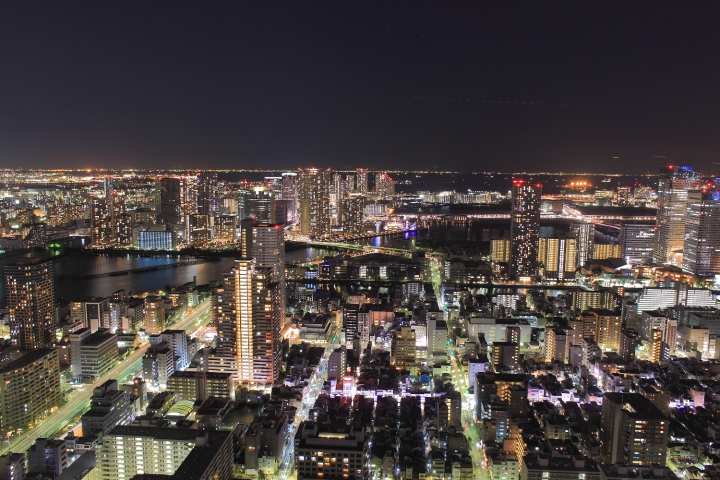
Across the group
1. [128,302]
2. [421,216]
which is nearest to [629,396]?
[128,302]

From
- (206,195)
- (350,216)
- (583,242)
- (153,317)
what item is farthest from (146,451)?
(206,195)

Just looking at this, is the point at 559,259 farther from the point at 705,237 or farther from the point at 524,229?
A: the point at 705,237

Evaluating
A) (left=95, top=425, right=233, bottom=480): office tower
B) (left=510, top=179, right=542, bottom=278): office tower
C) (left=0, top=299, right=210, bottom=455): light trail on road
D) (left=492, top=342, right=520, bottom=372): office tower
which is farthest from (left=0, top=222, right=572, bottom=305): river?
(left=492, top=342, right=520, bottom=372): office tower

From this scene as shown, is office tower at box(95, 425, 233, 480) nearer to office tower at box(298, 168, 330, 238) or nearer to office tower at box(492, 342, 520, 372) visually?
office tower at box(492, 342, 520, 372)

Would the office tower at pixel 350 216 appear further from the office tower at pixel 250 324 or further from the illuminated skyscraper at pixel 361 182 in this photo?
the office tower at pixel 250 324

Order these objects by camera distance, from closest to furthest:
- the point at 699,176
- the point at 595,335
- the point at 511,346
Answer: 1. the point at 511,346
2. the point at 595,335
3. the point at 699,176

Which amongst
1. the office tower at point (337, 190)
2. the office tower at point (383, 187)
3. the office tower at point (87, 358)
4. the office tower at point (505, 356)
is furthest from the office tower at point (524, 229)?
the office tower at point (383, 187)

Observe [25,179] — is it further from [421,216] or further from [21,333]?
[21,333]
